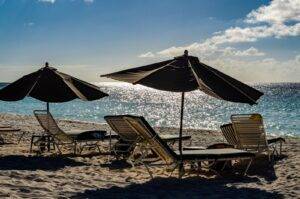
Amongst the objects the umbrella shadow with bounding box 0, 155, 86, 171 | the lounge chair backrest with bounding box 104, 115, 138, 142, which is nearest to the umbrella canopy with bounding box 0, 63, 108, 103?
the lounge chair backrest with bounding box 104, 115, 138, 142

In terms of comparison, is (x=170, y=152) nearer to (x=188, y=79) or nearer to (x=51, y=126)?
(x=188, y=79)

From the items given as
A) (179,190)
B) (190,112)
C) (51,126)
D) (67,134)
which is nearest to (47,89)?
(51,126)

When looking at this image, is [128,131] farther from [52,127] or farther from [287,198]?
[287,198]

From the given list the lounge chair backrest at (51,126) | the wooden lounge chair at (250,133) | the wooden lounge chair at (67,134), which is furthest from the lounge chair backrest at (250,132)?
the lounge chair backrest at (51,126)

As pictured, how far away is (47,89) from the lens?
35.4 feet

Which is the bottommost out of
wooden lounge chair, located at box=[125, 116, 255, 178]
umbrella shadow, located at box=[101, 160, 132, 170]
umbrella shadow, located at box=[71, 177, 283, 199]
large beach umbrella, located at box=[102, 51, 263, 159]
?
umbrella shadow, located at box=[71, 177, 283, 199]

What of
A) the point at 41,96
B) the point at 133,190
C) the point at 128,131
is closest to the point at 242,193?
the point at 133,190

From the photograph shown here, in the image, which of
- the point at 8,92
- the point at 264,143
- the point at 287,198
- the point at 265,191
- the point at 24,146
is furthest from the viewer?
the point at 24,146

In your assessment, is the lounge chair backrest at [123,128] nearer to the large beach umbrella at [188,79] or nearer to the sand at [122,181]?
the sand at [122,181]

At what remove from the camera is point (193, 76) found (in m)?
7.57

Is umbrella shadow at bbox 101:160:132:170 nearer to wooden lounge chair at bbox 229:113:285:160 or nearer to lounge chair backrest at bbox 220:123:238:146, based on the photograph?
lounge chair backrest at bbox 220:123:238:146

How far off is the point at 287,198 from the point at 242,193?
656mm

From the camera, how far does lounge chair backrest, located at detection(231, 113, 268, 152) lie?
9317 mm

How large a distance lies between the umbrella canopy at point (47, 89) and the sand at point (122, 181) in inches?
49.8
